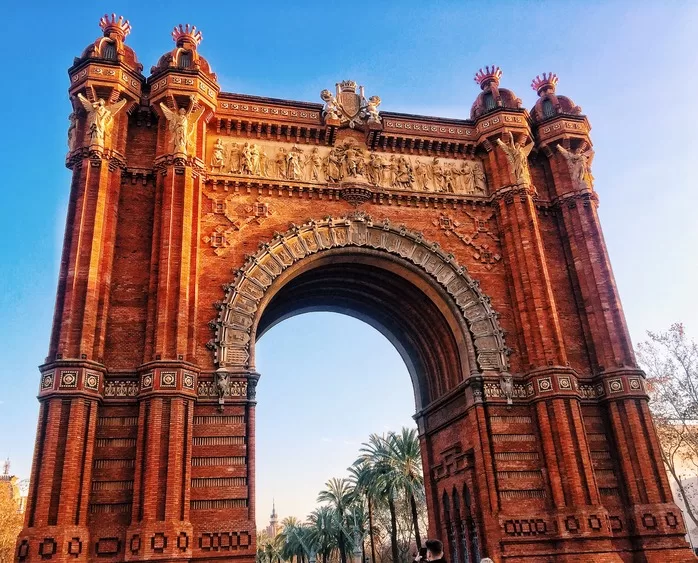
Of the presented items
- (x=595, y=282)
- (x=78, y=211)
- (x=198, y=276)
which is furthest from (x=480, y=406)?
(x=78, y=211)

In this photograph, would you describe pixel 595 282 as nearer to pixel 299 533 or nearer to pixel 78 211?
pixel 78 211

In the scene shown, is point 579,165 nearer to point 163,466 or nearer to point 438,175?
point 438,175

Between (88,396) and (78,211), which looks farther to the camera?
(78,211)

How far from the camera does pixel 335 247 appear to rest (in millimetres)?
17469

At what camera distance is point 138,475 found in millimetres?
13117

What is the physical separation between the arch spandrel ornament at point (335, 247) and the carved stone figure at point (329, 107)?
10.7ft

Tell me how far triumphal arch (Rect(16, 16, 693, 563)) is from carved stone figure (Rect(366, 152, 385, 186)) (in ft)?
0.53

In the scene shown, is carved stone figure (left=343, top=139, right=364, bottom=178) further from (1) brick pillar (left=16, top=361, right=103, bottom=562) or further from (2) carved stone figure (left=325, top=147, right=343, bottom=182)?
(1) brick pillar (left=16, top=361, right=103, bottom=562)

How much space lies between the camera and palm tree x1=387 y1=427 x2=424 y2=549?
33781mm

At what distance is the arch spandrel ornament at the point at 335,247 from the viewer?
50.9 feet

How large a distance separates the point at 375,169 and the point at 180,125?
19.4 ft

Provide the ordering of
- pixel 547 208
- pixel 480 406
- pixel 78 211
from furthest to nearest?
pixel 547 208 < pixel 480 406 < pixel 78 211

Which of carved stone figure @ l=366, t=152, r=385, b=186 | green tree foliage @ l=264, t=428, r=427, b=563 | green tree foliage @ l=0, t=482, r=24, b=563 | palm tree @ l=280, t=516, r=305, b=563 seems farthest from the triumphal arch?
palm tree @ l=280, t=516, r=305, b=563

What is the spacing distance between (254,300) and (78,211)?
4.90 meters
